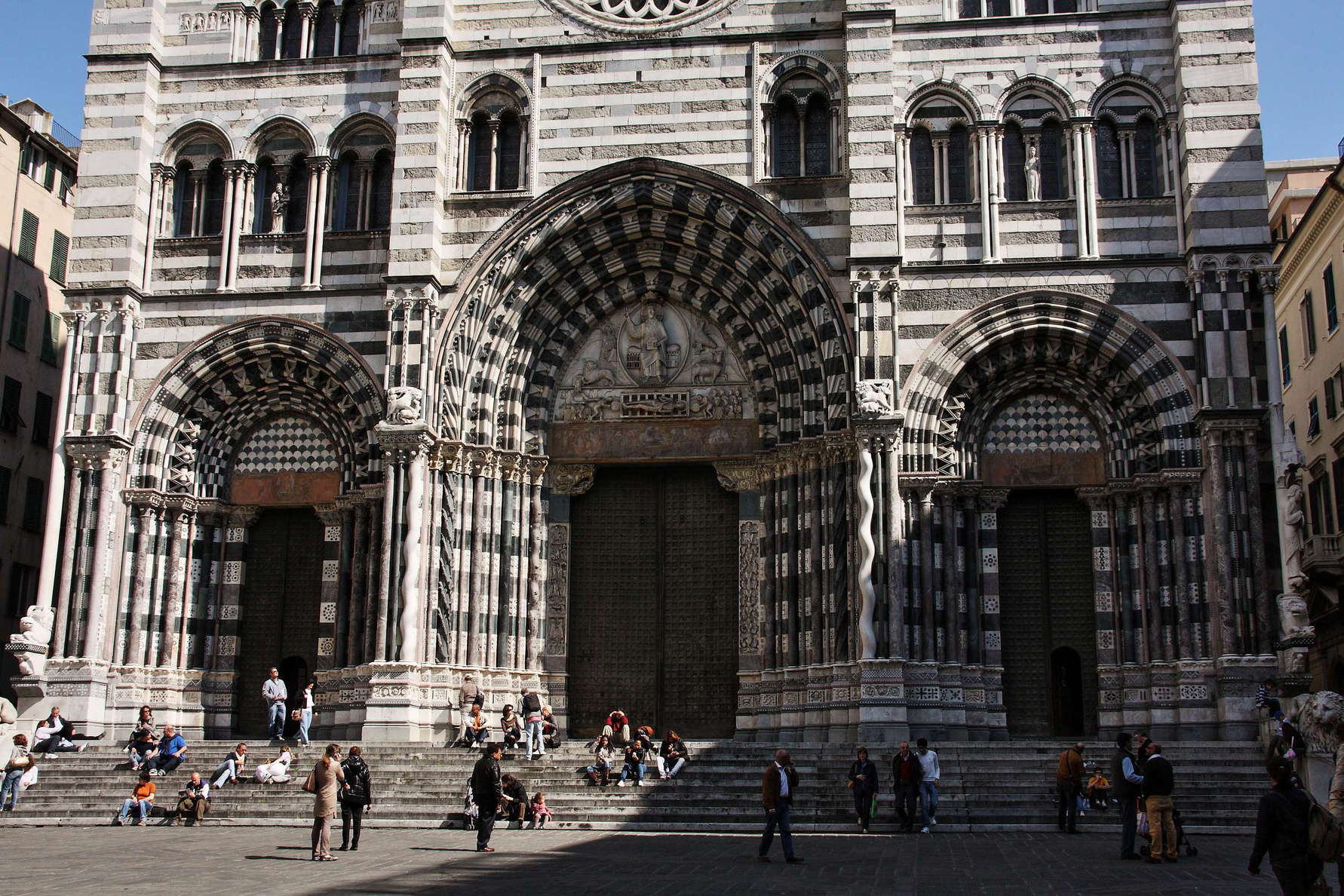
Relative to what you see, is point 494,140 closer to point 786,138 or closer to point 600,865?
point 786,138

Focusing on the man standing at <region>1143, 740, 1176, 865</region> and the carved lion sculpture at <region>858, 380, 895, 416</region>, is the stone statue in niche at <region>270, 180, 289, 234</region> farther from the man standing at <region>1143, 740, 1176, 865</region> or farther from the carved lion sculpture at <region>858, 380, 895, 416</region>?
the man standing at <region>1143, 740, 1176, 865</region>

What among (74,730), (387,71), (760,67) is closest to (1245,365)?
(760,67)

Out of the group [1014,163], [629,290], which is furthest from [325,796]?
[1014,163]

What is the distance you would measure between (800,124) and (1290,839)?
67.2ft

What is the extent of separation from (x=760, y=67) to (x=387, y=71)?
26.3 ft

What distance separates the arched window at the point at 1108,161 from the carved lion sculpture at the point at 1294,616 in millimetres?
8629

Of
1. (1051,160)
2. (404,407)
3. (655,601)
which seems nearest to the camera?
(404,407)

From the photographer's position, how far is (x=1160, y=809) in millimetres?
17141

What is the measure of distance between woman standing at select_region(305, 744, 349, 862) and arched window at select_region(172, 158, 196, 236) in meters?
16.2

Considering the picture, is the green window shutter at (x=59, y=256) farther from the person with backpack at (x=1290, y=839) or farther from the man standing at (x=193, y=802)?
the person with backpack at (x=1290, y=839)

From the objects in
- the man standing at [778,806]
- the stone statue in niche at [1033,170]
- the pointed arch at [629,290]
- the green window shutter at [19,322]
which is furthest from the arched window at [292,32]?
the man standing at [778,806]

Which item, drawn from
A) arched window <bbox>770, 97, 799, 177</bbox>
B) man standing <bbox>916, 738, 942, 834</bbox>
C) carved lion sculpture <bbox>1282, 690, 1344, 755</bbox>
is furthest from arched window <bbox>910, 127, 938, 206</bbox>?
carved lion sculpture <bbox>1282, 690, 1344, 755</bbox>

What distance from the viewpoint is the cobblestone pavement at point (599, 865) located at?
1467 cm

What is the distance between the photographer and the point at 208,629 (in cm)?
2945
